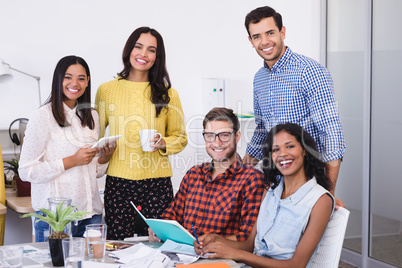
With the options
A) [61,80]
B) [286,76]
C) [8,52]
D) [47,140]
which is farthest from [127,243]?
[8,52]

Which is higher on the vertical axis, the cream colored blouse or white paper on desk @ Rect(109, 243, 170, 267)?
the cream colored blouse

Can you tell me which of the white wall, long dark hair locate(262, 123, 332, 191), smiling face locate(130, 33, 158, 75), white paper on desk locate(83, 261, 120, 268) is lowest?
white paper on desk locate(83, 261, 120, 268)

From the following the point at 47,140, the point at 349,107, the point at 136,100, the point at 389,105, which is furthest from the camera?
the point at 349,107

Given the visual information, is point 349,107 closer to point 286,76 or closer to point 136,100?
point 286,76

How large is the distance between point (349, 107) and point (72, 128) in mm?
2274

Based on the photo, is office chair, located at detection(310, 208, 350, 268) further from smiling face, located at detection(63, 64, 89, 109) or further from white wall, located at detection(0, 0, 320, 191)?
white wall, located at detection(0, 0, 320, 191)

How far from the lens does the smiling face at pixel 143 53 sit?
2.46 meters

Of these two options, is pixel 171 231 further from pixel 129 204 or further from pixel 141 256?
pixel 129 204

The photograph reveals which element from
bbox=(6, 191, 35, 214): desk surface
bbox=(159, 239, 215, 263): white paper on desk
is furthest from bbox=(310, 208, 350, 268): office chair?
bbox=(6, 191, 35, 214): desk surface

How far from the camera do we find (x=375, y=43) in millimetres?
3588

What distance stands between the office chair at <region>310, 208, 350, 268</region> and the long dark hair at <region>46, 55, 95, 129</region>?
46.6 inches

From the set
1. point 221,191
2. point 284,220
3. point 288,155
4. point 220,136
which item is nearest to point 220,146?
point 220,136

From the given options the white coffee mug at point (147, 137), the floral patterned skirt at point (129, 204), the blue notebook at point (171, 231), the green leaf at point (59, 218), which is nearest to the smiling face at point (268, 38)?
the white coffee mug at point (147, 137)

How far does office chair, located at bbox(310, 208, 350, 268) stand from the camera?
5.93ft
